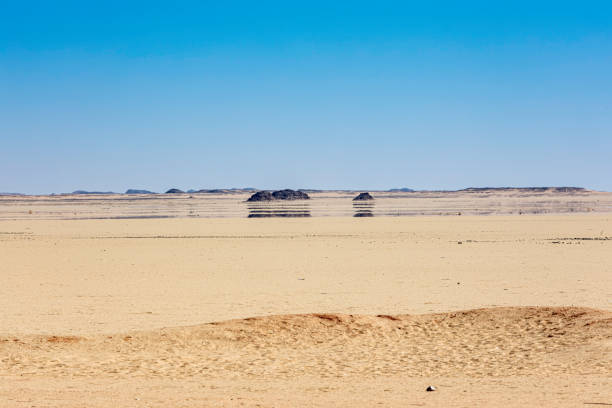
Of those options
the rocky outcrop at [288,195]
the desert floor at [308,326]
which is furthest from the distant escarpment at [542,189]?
the desert floor at [308,326]

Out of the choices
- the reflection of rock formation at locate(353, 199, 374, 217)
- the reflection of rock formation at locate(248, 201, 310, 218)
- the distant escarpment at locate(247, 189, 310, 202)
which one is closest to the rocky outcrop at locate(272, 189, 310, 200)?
the distant escarpment at locate(247, 189, 310, 202)

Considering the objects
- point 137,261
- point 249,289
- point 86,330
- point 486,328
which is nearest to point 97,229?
point 137,261

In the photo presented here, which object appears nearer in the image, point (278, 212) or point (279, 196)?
point (278, 212)

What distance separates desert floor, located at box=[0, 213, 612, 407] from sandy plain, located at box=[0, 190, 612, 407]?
5 cm

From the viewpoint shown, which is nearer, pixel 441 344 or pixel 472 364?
pixel 472 364

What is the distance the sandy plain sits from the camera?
376 inches

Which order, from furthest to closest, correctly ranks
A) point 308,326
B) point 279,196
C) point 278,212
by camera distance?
point 279,196 → point 278,212 → point 308,326

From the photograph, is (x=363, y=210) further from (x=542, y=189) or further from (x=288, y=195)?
(x=542, y=189)

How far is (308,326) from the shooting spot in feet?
43.3

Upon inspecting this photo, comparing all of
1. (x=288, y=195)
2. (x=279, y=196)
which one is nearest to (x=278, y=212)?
(x=279, y=196)

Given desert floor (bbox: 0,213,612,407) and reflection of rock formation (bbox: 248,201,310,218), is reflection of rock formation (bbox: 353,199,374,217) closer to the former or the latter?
reflection of rock formation (bbox: 248,201,310,218)

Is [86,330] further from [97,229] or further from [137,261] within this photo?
[97,229]

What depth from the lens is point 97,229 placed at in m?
44.5

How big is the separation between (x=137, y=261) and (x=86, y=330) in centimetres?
1336
